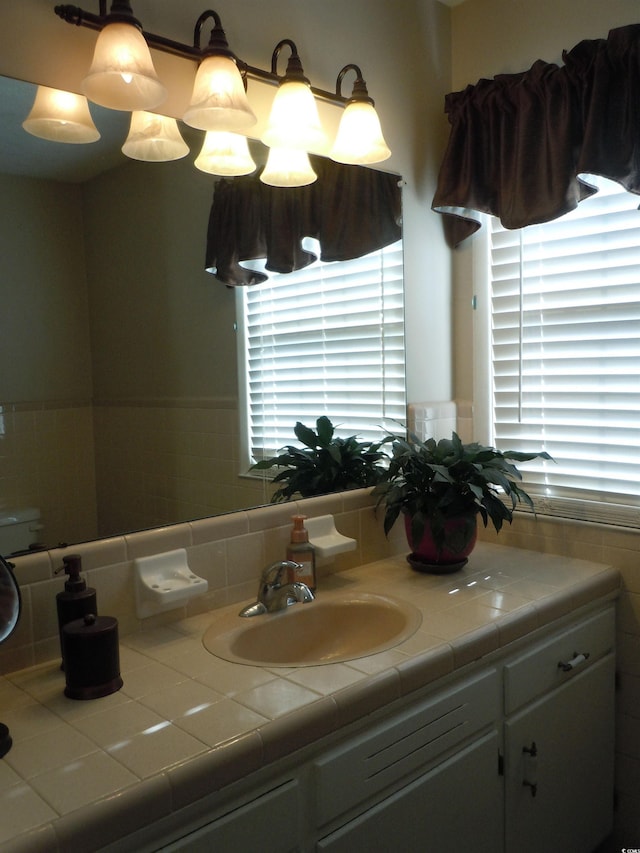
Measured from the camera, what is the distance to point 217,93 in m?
1.43

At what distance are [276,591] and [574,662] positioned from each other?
Result: 77 cm

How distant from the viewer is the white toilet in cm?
126

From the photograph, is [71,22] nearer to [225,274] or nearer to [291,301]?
[225,274]

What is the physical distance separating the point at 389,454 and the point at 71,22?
1324 millimetres

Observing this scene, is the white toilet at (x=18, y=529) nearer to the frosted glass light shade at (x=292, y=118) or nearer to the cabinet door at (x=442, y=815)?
the cabinet door at (x=442, y=815)

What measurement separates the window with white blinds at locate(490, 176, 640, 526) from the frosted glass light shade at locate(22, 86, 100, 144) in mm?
1307

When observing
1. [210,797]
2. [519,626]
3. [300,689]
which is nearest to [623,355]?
[519,626]

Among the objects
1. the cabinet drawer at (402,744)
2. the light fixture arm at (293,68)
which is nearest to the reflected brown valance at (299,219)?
the light fixture arm at (293,68)

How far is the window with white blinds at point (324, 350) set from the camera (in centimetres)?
174

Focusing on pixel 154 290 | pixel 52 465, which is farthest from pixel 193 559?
pixel 154 290

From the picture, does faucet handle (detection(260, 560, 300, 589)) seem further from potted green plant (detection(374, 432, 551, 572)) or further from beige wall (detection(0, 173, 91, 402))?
beige wall (detection(0, 173, 91, 402))

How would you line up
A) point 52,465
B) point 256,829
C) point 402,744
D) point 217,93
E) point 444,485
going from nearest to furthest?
point 256,829 → point 402,744 → point 52,465 → point 217,93 → point 444,485

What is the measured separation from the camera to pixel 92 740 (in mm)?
996

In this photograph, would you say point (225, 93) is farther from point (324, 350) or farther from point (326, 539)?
point (326, 539)
